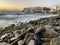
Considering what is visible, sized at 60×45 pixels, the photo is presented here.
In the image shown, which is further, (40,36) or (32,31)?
(32,31)

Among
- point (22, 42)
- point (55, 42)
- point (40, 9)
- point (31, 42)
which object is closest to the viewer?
→ point (55, 42)

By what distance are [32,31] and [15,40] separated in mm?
871

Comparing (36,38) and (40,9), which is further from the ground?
(36,38)

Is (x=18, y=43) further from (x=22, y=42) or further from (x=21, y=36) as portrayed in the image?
(x=21, y=36)

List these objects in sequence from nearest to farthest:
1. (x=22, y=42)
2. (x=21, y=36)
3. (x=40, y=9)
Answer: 1. (x=22, y=42)
2. (x=21, y=36)
3. (x=40, y=9)

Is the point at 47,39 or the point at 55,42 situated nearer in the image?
the point at 55,42

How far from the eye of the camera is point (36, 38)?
5.23 metres

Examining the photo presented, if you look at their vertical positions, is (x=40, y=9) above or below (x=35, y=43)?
below

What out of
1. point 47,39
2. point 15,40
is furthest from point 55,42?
point 15,40

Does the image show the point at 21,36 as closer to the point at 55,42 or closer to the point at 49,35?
the point at 49,35

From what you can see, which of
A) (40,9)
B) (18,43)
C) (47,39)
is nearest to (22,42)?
(18,43)

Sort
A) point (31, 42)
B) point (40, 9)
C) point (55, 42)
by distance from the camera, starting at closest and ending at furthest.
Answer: point (55, 42)
point (31, 42)
point (40, 9)

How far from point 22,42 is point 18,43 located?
0.14 meters

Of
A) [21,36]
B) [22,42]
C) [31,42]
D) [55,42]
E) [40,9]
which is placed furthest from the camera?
[40,9]
